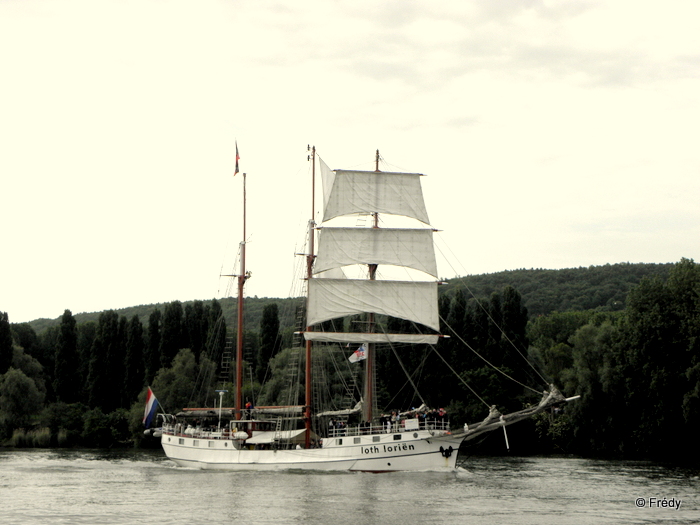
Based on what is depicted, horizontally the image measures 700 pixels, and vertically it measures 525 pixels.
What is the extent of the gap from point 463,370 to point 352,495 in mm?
50375

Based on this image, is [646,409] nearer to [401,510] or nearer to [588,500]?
[588,500]

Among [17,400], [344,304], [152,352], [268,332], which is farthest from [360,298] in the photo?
[152,352]

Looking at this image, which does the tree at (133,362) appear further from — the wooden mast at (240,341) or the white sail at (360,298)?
the white sail at (360,298)

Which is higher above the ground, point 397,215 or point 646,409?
point 397,215

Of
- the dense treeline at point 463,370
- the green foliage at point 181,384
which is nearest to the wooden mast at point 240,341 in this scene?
the dense treeline at point 463,370

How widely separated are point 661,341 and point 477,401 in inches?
945

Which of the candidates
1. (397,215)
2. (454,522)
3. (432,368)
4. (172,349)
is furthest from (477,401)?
(454,522)

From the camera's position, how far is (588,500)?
4294 cm

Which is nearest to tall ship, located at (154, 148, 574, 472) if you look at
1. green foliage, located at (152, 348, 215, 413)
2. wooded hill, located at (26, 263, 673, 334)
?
green foliage, located at (152, 348, 215, 413)

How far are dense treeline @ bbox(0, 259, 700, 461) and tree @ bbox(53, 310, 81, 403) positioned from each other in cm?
14

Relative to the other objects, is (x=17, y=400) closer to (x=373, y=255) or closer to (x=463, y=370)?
(x=463, y=370)

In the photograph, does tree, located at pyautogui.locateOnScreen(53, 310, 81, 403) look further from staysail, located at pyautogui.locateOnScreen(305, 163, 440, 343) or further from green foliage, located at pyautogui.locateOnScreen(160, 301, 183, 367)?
staysail, located at pyautogui.locateOnScreen(305, 163, 440, 343)

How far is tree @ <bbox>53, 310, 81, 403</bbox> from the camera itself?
374ft

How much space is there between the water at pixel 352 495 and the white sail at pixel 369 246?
16.7 meters
